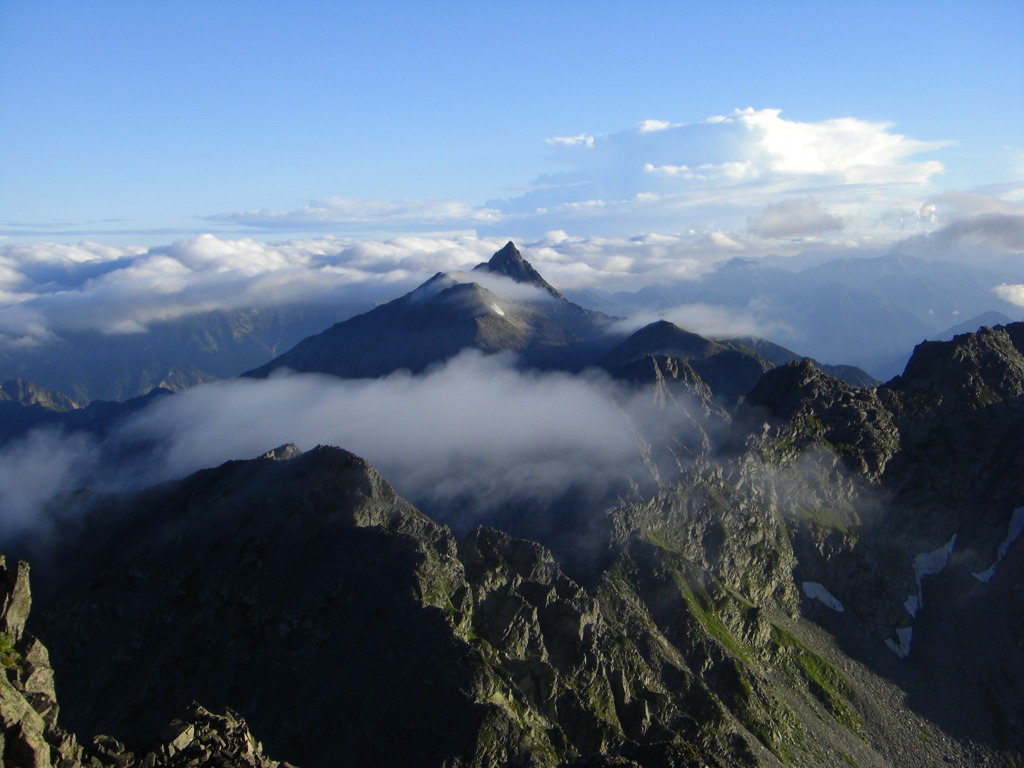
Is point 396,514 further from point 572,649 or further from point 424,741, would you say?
point 424,741

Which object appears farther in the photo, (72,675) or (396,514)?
(396,514)

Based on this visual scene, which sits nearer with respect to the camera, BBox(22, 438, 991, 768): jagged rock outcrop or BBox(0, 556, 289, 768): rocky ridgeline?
BBox(0, 556, 289, 768): rocky ridgeline

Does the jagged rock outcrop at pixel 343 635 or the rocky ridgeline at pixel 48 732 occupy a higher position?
the rocky ridgeline at pixel 48 732

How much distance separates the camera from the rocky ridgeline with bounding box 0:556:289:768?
62.8m

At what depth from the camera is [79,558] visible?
7210 inches

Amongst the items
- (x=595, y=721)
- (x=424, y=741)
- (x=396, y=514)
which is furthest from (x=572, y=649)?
(x=424, y=741)

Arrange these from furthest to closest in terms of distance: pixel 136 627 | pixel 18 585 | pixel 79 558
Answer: pixel 79 558, pixel 136 627, pixel 18 585

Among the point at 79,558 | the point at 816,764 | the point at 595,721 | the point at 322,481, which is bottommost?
the point at 816,764

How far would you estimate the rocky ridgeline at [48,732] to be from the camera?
62.8m

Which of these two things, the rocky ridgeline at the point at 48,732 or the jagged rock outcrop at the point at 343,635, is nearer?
the rocky ridgeline at the point at 48,732

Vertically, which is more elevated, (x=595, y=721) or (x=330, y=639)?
(x=330, y=639)

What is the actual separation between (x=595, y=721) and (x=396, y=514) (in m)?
59.0

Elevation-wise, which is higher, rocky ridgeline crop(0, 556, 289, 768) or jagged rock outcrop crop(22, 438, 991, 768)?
rocky ridgeline crop(0, 556, 289, 768)

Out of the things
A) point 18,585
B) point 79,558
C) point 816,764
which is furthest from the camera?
point 816,764
